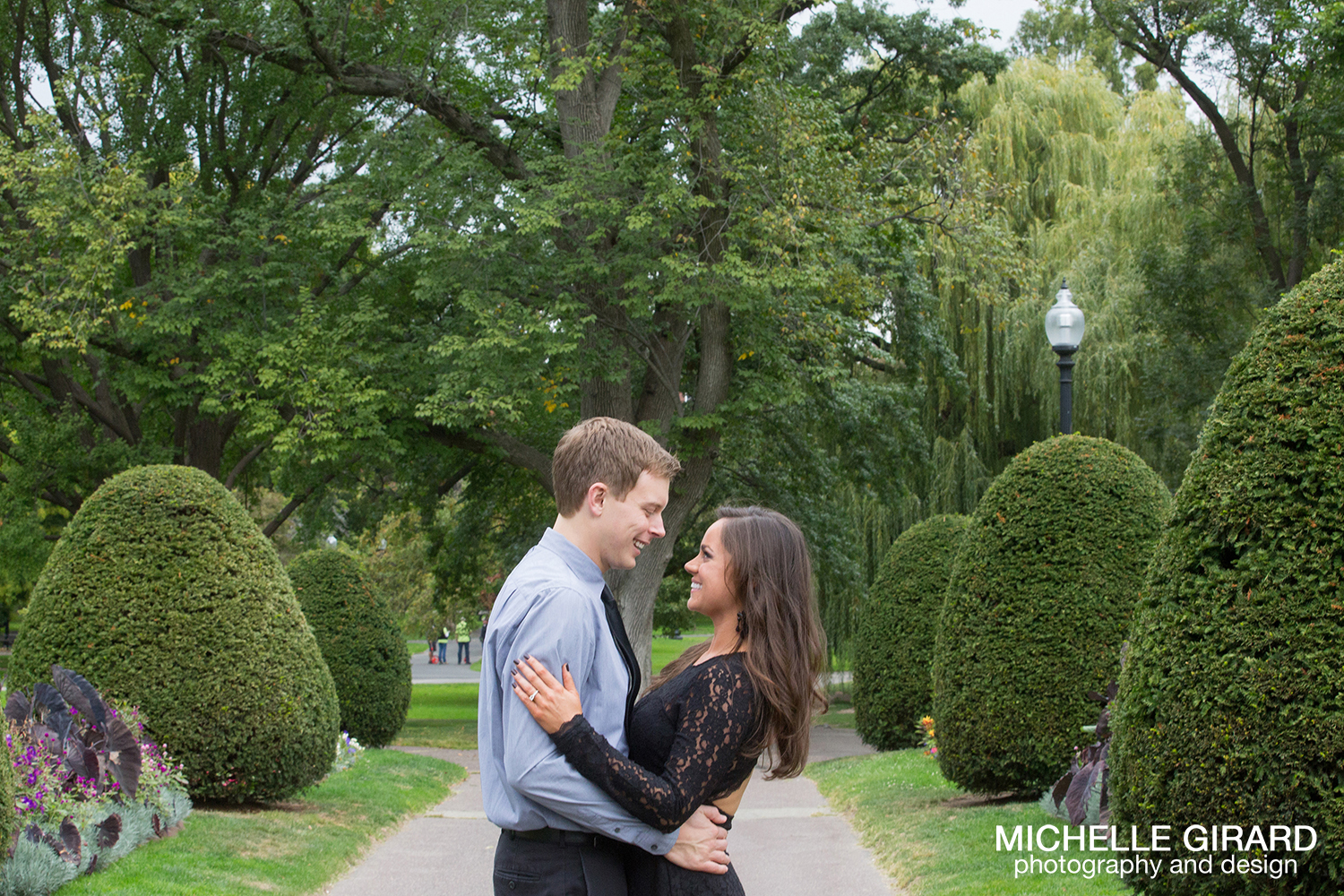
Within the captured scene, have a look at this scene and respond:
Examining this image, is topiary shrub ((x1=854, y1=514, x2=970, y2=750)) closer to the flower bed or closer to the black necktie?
the flower bed

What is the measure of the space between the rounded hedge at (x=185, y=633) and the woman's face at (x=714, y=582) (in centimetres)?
611

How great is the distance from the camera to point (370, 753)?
13.9m

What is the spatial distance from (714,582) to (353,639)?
38.7 feet

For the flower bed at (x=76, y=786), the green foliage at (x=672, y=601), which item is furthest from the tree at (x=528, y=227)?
the flower bed at (x=76, y=786)

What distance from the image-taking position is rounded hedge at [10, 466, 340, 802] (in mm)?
8148

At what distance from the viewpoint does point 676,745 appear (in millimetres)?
2781

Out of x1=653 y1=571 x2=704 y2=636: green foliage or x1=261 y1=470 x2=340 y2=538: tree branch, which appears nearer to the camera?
x1=261 y1=470 x2=340 y2=538: tree branch

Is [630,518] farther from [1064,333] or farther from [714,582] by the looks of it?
[1064,333]

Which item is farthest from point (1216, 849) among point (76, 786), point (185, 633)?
point (185, 633)

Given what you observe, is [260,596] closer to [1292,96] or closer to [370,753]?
[370,753]

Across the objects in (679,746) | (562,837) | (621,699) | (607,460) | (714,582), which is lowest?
(562,837)

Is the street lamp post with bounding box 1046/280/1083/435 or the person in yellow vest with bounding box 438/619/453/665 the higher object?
the street lamp post with bounding box 1046/280/1083/435

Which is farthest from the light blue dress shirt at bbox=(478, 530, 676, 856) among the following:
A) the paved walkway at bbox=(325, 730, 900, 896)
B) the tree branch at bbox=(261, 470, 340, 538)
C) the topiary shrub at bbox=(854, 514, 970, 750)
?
the tree branch at bbox=(261, 470, 340, 538)

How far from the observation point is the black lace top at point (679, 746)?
2.64m
